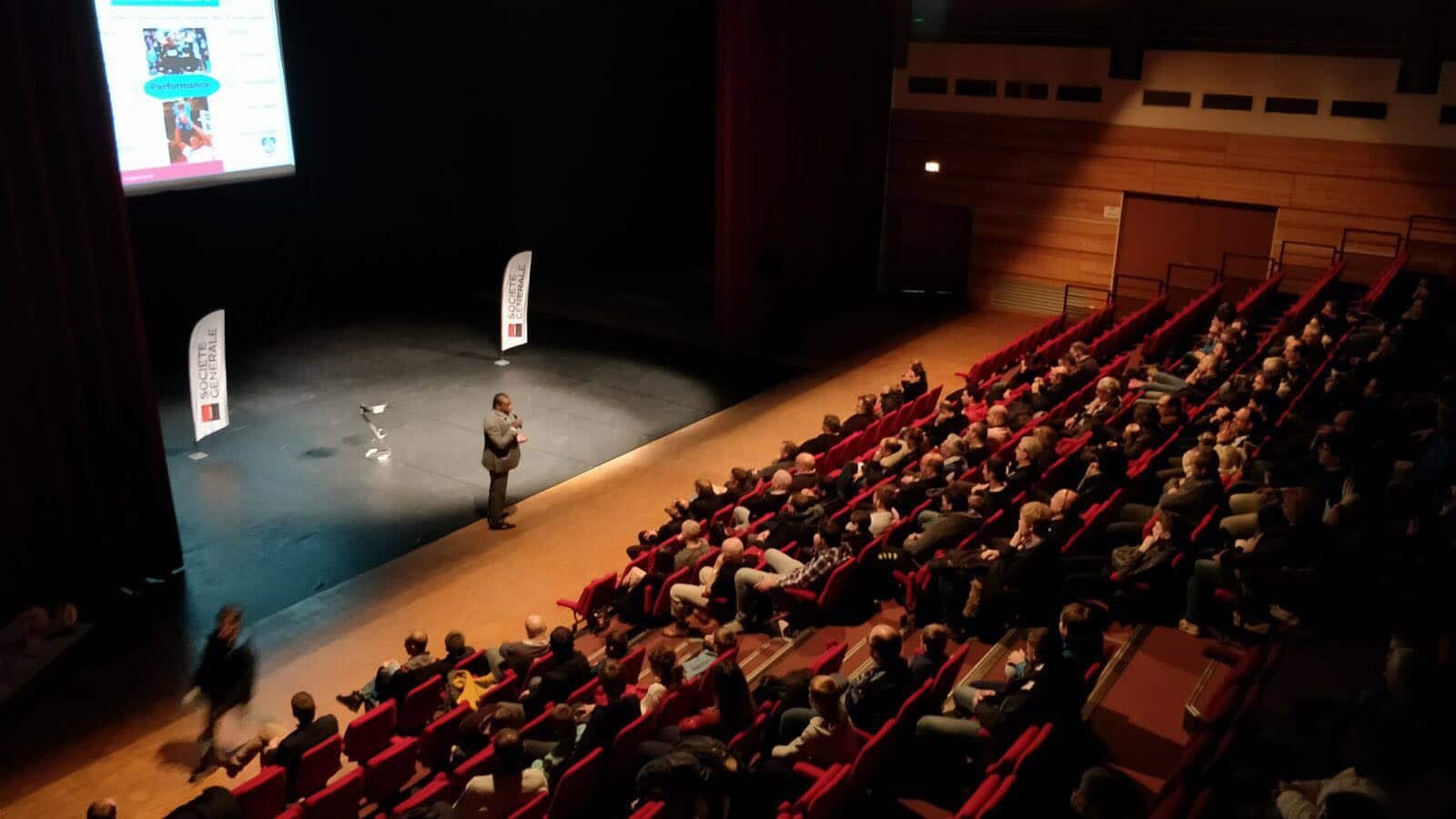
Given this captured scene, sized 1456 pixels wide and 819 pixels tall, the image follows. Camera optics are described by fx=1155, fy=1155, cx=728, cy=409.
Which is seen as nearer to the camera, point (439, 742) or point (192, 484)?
point (439, 742)

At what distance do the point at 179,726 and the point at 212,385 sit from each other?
15.3ft

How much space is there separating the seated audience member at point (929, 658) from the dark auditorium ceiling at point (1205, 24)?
11.3 m

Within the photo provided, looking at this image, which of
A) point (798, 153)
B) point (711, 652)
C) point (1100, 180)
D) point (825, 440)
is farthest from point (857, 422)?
point (1100, 180)

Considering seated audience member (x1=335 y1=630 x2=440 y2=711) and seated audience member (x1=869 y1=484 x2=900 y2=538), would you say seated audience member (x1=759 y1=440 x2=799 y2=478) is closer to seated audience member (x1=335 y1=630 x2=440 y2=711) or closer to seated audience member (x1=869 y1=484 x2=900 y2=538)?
seated audience member (x1=869 y1=484 x2=900 y2=538)

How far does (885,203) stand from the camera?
16953 millimetres

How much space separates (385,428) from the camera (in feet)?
38.0

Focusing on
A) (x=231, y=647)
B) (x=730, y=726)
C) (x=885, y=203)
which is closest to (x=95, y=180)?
(x=231, y=647)

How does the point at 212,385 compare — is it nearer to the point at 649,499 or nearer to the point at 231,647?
the point at 649,499

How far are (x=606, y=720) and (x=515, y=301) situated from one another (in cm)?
933

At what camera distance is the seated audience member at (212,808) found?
175 inches

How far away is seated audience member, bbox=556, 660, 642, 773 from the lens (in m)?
4.77

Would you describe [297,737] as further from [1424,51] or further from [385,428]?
[1424,51]

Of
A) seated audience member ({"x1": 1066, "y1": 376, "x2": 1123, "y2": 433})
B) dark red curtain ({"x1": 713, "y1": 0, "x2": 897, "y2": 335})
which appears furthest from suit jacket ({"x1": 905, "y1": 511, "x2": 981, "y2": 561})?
dark red curtain ({"x1": 713, "y1": 0, "x2": 897, "y2": 335})

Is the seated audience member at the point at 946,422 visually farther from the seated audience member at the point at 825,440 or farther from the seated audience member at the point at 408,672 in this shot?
the seated audience member at the point at 408,672
